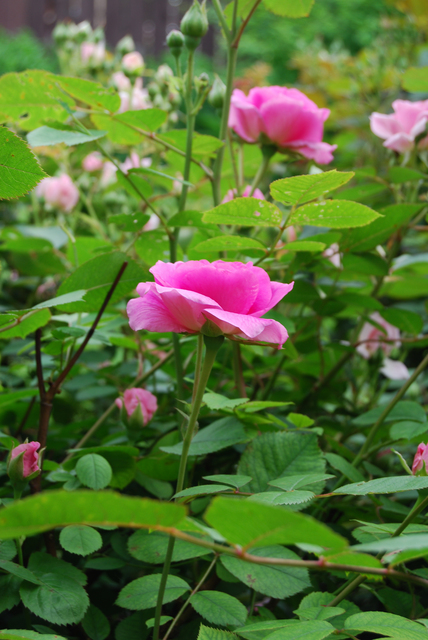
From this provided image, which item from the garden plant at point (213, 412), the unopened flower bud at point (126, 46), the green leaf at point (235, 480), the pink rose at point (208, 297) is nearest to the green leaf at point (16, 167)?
the garden plant at point (213, 412)

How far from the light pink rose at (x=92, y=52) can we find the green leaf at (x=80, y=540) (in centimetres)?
88

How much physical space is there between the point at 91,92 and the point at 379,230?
0.28m

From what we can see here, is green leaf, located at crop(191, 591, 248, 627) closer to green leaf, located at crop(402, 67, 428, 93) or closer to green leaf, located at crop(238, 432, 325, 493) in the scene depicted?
green leaf, located at crop(238, 432, 325, 493)

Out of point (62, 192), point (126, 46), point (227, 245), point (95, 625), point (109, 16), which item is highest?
point (109, 16)

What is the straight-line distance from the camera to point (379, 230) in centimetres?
47

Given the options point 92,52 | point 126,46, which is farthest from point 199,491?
point 92,52

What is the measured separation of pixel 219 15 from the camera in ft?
1.40

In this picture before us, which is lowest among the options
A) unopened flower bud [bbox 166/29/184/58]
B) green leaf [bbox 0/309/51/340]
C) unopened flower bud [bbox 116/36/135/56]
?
green leaf [bbox 0/309/51/340]

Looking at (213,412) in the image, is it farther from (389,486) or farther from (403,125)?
(403,125)

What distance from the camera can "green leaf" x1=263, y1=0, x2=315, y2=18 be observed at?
466 millimetres

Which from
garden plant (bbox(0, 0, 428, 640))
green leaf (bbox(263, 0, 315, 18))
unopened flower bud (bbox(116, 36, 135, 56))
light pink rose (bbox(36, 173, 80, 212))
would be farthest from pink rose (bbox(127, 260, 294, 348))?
unopened flower bud (bbox(116, 36, 135, 56))

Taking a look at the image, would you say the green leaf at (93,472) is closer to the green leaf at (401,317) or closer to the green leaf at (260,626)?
the green leaf at (260,626)

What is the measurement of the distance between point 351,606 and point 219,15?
1.51 ft

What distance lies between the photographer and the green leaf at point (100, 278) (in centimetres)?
38
